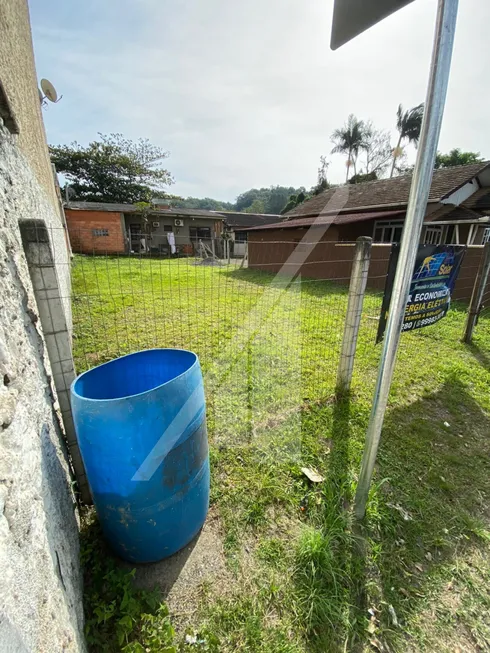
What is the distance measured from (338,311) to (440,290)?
300 centimetres

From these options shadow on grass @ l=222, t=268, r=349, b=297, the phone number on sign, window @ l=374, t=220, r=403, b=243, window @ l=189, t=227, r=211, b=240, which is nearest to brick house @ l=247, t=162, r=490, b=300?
window @ l=374, t=220, r=403, b=243

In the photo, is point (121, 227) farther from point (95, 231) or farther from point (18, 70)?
point (18, 70)

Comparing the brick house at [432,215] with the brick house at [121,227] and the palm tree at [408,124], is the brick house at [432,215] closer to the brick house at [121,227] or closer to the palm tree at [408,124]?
the brick house at [121,227]

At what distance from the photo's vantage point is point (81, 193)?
27156mm

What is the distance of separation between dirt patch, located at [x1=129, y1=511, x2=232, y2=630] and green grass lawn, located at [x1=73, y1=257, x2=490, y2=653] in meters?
0.03

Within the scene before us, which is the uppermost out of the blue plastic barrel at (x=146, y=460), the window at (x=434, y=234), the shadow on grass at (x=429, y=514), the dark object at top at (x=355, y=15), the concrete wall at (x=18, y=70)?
the concrete wall at (x=18, y=70)

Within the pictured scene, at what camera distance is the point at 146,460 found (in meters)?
1.34

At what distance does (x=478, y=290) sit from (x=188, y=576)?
5.34 metres

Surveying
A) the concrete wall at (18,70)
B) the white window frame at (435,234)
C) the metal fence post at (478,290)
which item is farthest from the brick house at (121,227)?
the metal fence post at (478,290)

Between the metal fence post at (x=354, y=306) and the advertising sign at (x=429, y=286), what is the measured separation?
0.25 metres

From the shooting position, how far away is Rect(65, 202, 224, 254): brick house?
18.4m

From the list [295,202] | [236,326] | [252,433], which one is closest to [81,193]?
[295,202]

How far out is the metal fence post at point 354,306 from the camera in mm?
2750

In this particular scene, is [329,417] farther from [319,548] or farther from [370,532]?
[319,548]
